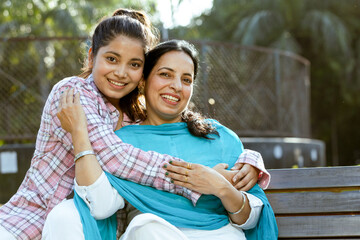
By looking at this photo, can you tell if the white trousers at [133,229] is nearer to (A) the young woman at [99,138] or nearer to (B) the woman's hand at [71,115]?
(A) the young woman at [99,138]

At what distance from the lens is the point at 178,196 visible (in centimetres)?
287

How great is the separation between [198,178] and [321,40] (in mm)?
24633

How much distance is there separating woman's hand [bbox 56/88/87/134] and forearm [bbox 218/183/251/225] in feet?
2.82

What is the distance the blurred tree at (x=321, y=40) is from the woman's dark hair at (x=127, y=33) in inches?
865

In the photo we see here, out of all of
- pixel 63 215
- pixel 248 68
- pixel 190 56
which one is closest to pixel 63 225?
pixel 63 215

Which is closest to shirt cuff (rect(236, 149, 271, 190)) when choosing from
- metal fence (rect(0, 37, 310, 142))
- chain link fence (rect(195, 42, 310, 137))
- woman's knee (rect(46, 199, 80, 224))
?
woman's knee (rect(46, 199, 80, 224))

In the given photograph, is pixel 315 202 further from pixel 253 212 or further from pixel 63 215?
pixel 63 215

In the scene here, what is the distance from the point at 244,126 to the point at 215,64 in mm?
1428

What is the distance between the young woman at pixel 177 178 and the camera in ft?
8.73

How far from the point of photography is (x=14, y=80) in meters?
9.25

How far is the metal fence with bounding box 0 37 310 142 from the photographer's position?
29.8 ft

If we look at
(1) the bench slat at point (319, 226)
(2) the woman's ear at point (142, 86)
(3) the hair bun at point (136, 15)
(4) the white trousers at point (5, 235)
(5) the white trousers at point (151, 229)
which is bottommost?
(1) the bench slat at point (319, 226)

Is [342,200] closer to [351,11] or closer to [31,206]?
[31,206]

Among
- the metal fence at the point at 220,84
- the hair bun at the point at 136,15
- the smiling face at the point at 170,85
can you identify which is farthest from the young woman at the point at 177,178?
the metal fence at the point at 220,84
